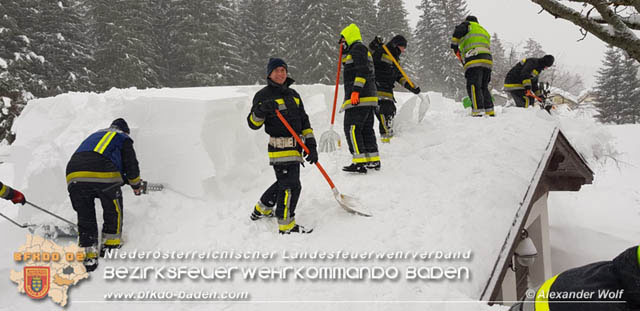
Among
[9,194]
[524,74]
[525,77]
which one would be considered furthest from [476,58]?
[9,194]

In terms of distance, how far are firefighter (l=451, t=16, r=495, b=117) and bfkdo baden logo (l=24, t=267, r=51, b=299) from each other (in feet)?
21.7

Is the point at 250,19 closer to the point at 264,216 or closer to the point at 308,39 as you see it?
the point at 308,39

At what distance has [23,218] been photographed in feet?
14.4

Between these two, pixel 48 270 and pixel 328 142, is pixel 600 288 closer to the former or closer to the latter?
pixel 48 270

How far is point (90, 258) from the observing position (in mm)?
3402

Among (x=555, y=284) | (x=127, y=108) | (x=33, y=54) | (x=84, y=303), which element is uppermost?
(x=33, y=54)

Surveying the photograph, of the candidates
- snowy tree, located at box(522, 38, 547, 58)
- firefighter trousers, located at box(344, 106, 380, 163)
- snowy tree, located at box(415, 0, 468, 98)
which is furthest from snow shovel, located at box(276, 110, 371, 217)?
snowy tree, located at box(522, 38, 547, 58)

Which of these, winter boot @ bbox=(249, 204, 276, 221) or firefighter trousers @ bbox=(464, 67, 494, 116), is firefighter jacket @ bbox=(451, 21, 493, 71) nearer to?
firefighter trousers @ bbox=(464, 67, 494, 116)

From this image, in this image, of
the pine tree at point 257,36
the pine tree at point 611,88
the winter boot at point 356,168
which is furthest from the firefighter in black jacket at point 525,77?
→ the pine tree at point 611,88

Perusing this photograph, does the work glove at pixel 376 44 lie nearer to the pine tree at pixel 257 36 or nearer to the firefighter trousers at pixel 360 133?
the firefighter trousers at pixel 360 133

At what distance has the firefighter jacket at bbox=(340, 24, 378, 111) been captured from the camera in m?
4.66

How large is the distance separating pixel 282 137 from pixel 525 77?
6.47 meters

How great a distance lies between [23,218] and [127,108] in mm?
1847

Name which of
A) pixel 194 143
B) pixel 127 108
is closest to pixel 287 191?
pixel 194 143
